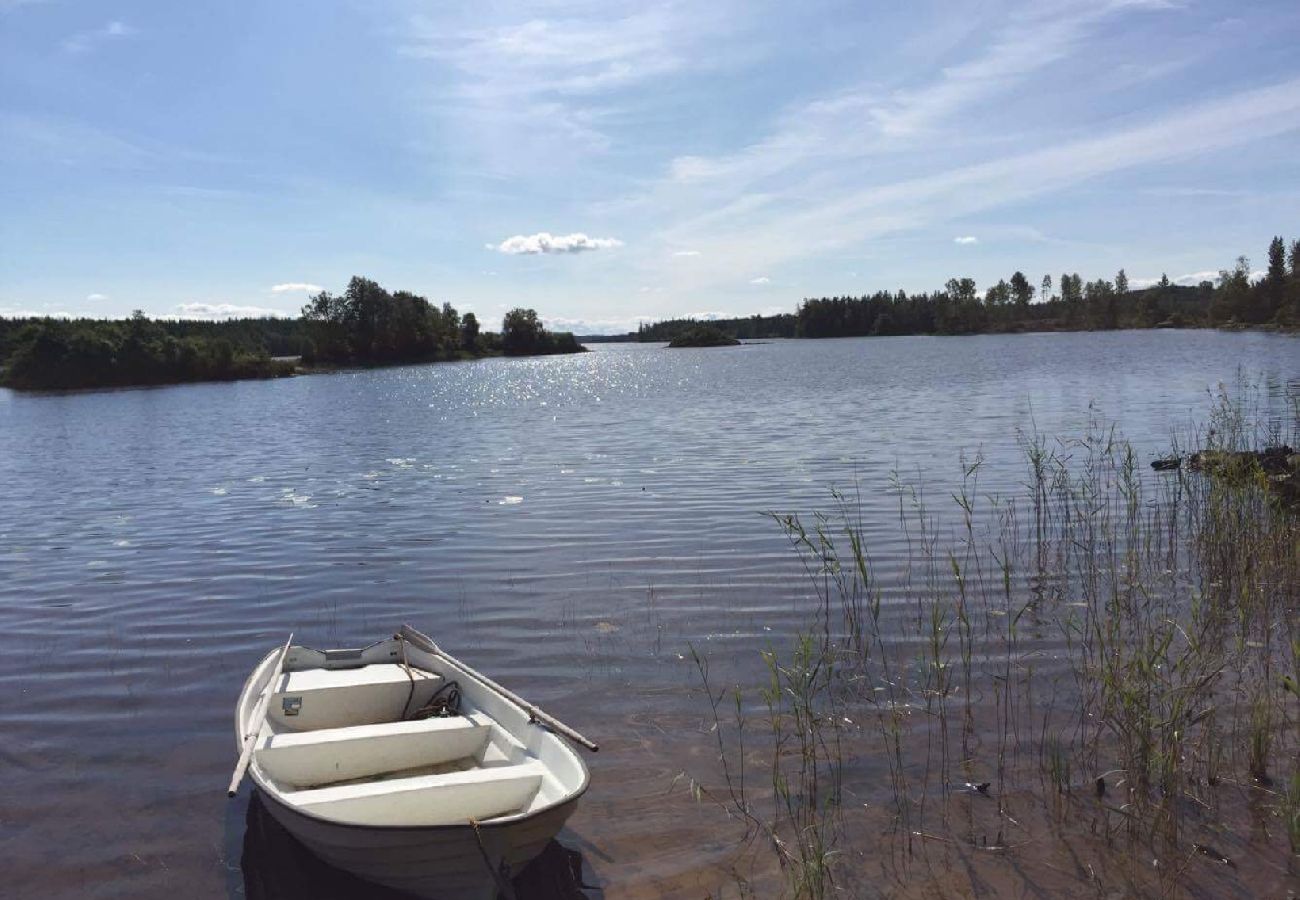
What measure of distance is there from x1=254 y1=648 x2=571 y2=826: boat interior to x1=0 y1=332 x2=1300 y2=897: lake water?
808 mm

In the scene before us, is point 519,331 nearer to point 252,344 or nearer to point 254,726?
point 252,344

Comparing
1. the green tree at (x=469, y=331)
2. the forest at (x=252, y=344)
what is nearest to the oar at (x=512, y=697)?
the forest at (x=252, y=344)

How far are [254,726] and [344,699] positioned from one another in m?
1.04

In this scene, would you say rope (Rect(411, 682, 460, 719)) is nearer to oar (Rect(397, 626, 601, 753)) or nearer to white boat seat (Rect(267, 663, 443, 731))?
white boat seat (Rect(267, 663, 443, 731))

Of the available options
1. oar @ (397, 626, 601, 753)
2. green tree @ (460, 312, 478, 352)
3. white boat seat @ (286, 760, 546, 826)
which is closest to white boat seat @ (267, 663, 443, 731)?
oar @ (397, 626, 601, 753)

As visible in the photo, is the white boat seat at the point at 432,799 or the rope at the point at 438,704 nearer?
the white boat seat at the point at 432,799

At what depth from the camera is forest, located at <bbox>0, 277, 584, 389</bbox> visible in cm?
8938

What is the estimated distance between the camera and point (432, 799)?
5.94 meters

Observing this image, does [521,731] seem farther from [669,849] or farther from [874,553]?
[874,553]

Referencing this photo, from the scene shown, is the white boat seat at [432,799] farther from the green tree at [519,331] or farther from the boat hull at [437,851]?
the green tree at [519,331]

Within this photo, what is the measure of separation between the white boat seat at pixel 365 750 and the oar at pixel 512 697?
342 millimetres

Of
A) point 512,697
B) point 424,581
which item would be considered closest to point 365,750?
point 512,697

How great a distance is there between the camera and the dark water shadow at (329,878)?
611cm

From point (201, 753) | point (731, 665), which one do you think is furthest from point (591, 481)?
point (201, 753)
